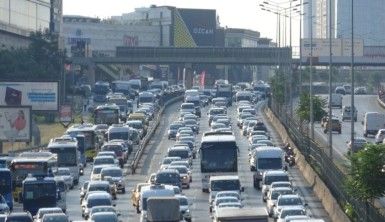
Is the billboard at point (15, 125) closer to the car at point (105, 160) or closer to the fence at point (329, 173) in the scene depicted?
the car at point (105, 160)

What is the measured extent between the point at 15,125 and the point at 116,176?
18.6 metres

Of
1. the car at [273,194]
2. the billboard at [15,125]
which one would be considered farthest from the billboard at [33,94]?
the car at [273,194]

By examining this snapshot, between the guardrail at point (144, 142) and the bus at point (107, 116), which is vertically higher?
the bus at point (107, 116)

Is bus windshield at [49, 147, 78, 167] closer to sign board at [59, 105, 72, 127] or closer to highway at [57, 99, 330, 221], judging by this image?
highway at [57, 99, 330, 221]

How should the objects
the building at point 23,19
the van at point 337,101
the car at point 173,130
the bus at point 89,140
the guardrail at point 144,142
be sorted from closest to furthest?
the guardrail at point 144,142 → the bus at point 89,140 → the car at point 173,130 → the building at point 23,19 → the van at point 337,101

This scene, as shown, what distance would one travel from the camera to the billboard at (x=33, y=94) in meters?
107

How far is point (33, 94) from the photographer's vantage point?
107 m

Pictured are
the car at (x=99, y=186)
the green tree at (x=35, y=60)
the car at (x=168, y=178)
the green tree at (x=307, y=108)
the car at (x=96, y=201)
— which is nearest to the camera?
the car at (x=96, y=201)

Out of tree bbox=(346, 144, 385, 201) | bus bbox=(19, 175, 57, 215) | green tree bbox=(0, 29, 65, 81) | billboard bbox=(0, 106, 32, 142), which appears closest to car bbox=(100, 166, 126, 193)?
bus bbox=(19, 175, 57, 215)

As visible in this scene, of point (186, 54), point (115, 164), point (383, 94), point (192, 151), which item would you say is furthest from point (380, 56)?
point (115, 164)

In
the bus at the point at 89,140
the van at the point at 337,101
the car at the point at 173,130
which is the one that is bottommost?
the bus at the point at 89,140

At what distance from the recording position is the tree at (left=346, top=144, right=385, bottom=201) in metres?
56.1

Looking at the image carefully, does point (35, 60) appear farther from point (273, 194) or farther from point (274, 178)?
point (273, 194)

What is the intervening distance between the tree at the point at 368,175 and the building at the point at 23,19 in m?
83.1
